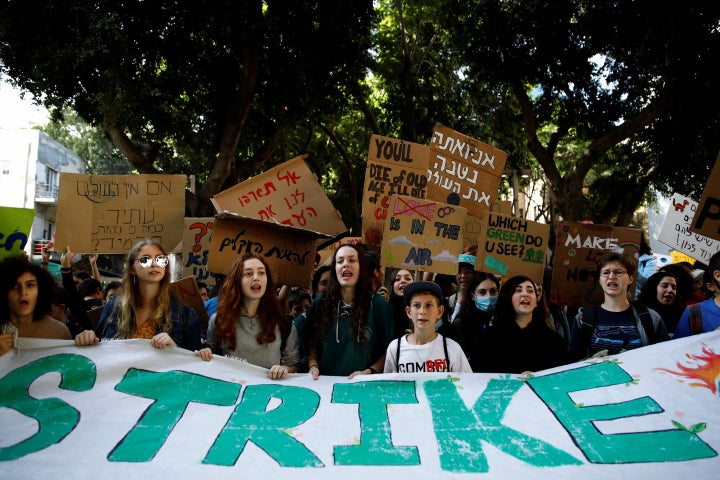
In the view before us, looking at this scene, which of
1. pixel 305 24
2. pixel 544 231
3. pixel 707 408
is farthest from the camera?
pixel 305 24

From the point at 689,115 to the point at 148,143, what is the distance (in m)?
11.6

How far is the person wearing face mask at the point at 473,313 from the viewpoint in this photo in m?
4.57

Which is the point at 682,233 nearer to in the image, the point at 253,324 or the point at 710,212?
the point at 710,212

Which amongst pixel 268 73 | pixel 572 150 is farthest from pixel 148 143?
pixel 572 150

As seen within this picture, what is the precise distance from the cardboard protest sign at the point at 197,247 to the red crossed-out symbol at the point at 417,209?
1930mm

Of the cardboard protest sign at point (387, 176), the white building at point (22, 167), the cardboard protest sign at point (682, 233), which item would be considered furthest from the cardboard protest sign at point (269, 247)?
the white building at point (22, 167)

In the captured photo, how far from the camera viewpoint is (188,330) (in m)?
4.15

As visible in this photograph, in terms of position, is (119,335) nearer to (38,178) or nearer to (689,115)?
(689,115)

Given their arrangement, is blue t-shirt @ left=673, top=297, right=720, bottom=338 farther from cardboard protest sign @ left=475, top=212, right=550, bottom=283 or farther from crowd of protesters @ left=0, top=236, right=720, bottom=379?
cardboard protest sign @ left=475, top=212, right=550, bottom=283

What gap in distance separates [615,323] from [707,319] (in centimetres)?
56

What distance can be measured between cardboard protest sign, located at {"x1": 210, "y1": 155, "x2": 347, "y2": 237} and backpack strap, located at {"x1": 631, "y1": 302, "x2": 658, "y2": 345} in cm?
285

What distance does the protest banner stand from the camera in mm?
3072

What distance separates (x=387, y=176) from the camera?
680 centimetres

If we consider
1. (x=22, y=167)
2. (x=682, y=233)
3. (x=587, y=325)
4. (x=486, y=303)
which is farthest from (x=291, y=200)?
(x=22, y=167)
